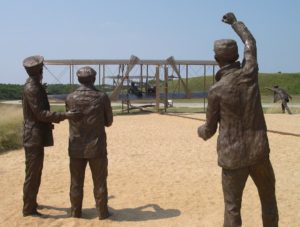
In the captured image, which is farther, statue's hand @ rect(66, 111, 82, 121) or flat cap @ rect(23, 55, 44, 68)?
flat cap @ rect(23, 55, 44, 68)

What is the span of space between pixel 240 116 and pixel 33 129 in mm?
2859

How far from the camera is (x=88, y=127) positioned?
5.43 m

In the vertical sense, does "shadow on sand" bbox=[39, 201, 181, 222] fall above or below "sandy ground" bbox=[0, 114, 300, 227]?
below

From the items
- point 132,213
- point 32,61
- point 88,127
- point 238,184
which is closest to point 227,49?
point 238,184

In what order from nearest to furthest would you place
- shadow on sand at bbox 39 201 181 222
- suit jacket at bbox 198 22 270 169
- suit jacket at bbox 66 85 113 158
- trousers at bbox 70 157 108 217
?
1. suit jacket at bbox 198 22 270 169
2. suit jacket at bbox 66 85 113 158
3. trousers at bbox 70 157 108 217
4. shadow on sand at bbox 39 201 181 222

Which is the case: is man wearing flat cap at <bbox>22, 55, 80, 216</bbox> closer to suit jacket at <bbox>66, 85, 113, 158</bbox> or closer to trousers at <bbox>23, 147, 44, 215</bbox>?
trousers at <bbox>23, 147, 44, 215</bbox>

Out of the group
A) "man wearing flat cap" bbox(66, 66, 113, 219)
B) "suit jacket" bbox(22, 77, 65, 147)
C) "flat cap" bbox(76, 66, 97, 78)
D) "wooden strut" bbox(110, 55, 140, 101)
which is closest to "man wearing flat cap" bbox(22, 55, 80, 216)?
"suit jacket" bbox(22, 77, 65, 147)

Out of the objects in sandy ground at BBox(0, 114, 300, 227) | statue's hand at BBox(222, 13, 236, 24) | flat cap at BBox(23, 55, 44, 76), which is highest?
statue's hand at BBox(222, 13, 236, 24)

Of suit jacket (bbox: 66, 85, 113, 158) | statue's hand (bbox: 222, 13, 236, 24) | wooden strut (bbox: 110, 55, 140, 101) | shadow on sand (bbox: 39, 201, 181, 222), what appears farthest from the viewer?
wooden strut (bbox: 110, 55, 140, 101)

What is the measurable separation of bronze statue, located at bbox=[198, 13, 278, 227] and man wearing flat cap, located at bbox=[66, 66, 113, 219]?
1.78 m

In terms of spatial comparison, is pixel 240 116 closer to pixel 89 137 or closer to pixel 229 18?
pixel 229 18

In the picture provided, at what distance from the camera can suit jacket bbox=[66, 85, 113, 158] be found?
5.41m

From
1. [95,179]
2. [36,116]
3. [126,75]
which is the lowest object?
[95,179]

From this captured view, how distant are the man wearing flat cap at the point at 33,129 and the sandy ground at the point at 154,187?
350mm
